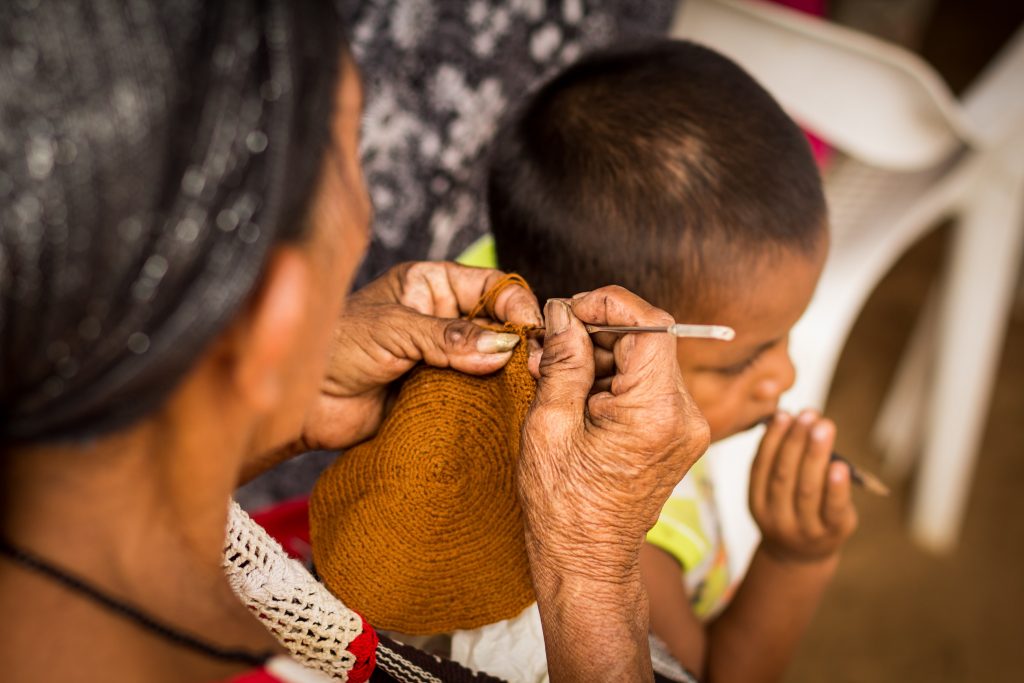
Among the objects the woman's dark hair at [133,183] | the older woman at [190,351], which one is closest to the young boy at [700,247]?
the older woman at [190,351]

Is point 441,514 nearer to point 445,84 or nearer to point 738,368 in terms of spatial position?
point 738,368

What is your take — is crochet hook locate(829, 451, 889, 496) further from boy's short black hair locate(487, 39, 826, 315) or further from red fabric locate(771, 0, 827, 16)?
red fabric locate(771, 0, 827, 16)

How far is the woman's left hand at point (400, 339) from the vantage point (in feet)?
2.78

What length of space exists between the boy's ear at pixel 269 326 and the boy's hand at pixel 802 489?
77 cm

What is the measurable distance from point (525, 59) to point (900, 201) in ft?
2.56

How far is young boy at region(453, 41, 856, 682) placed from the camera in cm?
104

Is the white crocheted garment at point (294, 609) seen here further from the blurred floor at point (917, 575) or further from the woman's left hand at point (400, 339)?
the blurred floor at point (917, 575)

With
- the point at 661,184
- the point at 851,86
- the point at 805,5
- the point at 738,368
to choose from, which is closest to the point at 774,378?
the point at 738,368

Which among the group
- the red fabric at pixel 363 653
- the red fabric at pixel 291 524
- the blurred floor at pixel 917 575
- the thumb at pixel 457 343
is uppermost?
the thumb at pixel 457 343

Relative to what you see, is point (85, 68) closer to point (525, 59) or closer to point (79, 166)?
point (79, 166)

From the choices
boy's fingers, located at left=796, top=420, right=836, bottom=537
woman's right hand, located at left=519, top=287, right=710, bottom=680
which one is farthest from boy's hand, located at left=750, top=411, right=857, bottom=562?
woman's right hand, located at left=519, top=287, right=710, bottom=680

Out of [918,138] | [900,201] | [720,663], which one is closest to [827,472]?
[720,663]

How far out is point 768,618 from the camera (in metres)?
1.22

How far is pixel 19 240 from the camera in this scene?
45cm
